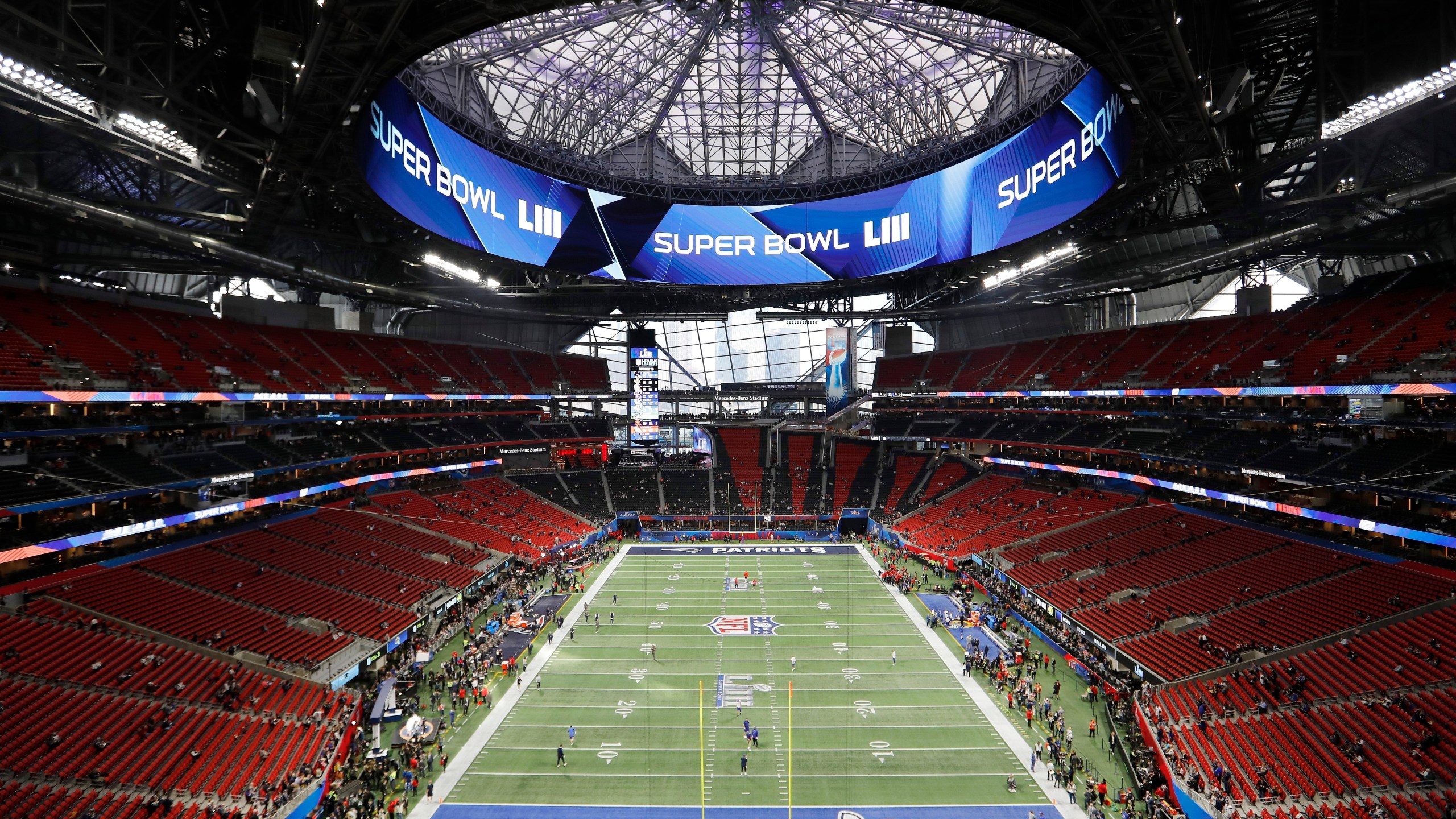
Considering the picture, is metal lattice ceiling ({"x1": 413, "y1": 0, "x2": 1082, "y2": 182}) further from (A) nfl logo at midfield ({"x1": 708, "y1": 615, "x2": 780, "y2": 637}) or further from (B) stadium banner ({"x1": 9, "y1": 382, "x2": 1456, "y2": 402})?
(A) nfl logo at midfield ({"x1": 708, "y1": 615, "x2": 780, "y2": 637})

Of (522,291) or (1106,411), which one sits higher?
(522,291)

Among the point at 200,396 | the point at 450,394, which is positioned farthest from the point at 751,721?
the point at 450,394

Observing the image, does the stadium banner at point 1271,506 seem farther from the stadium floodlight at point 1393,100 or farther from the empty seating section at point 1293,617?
the stadium floodlight at point 1393,100

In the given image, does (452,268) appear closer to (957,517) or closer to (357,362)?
(357,362)

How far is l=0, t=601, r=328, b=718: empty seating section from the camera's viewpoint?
18.7 metres

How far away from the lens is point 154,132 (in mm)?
18453

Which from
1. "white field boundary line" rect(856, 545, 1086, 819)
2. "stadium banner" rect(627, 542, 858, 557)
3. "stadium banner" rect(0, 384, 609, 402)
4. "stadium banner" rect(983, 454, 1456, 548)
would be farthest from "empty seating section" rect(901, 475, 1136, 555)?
"stadium banner" rect(0, 384, 609, 402)

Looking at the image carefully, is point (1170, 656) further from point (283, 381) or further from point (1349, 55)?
point (283, 381)

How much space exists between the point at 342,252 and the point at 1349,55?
43.6 meters

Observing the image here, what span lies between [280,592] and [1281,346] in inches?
1733

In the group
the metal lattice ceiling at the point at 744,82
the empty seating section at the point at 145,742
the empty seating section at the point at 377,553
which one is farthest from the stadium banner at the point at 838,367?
the empty seating section at the point at 145,742

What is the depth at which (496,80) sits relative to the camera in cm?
3781

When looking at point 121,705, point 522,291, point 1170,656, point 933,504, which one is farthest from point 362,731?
point 933,504

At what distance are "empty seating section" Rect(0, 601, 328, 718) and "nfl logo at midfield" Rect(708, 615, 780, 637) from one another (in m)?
15.5
